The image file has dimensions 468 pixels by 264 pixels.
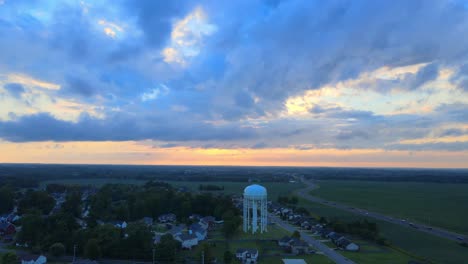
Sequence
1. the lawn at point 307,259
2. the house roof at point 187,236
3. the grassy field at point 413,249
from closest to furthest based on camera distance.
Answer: the lawn at point 307,259, the grassy field at point 413,249, the house roof at point 187,236

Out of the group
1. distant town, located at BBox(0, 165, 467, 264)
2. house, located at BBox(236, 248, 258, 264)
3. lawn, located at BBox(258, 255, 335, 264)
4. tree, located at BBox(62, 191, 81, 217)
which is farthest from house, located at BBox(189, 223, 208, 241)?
tree, located at BBox(62, 191, 81, 217)

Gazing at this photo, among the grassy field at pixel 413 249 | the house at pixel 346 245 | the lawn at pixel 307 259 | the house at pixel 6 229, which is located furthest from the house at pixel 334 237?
the house at pixel 6 229

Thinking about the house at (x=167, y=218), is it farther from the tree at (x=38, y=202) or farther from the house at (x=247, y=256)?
the house at (x=247, y=256)

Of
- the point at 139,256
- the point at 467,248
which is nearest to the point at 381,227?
the point at 467,248

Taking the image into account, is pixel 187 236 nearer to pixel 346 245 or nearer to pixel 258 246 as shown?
Answer: pixel 258 246

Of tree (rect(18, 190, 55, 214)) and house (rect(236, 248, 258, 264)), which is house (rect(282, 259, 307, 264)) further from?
tree (rect(18, 190, 55, 214))

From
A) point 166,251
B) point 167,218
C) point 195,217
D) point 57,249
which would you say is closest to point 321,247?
point 166,251
